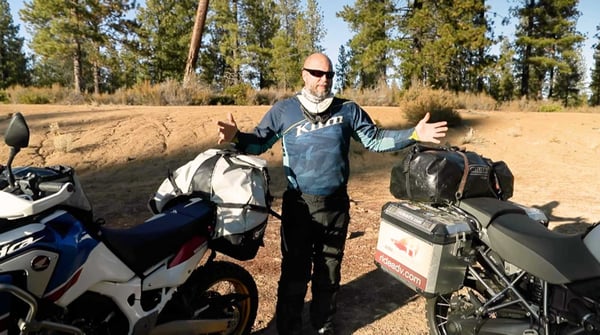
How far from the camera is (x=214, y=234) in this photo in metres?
2.79

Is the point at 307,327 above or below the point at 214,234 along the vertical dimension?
below

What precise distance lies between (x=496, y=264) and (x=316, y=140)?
1.38 meters

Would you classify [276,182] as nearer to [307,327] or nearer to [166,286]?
[307,327]

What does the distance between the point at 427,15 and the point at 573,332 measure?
22.4 meters

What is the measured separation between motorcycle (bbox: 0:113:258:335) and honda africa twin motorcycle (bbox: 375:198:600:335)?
113cm

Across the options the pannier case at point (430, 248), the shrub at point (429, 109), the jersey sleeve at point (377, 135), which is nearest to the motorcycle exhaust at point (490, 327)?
the pannier case at point (430, 248)

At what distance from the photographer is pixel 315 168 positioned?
3.15 m

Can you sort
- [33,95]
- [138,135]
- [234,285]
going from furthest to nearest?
[33,95] < [138,135] < [234,285]

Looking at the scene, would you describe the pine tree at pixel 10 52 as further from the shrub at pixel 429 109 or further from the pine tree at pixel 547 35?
the pine tree at pixel 547 35

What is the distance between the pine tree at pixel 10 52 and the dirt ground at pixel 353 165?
3669 centimetres

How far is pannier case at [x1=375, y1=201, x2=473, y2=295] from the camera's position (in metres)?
2.59

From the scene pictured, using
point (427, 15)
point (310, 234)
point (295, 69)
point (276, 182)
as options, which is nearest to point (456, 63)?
point (427, 15)

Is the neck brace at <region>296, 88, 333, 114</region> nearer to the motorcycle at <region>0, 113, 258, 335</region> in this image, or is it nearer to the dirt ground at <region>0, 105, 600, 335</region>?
the motorcycle at <region>0, 113, 258, 335</region>

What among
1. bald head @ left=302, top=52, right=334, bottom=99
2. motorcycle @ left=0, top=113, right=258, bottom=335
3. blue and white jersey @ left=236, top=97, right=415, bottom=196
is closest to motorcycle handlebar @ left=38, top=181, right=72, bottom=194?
motorcycle @ left=0, top=113, right=258, bottom=335
